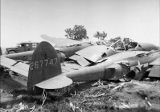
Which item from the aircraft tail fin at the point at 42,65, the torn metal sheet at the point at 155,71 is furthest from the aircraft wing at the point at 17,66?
the torn metal sheet at the point at 155,71

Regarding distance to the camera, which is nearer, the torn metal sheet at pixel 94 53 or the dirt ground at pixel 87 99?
the dirt ground at pixel 87 99

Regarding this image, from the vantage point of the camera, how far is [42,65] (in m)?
12.3

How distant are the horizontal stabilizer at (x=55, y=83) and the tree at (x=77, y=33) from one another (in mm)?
37444

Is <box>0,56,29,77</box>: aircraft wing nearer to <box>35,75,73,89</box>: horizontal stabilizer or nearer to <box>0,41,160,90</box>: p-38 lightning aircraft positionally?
<box>0,41,160,90</box>: p-38 lightning aircraft

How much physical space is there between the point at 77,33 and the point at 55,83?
38795mm

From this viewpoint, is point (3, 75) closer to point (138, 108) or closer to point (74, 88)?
point (74, 88)

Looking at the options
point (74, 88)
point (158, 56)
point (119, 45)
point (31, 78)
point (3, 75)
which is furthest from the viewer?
point (119, 45)

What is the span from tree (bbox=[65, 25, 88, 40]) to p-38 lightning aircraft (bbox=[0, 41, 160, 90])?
98.9 ft

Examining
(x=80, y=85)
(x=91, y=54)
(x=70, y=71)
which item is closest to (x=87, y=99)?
(x=70, y=71)

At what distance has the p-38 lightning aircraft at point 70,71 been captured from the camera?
11883 millimetres

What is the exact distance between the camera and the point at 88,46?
2402 centimetres

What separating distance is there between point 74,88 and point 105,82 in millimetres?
2597

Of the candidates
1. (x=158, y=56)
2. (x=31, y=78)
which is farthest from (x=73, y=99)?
(x=158, y=56)

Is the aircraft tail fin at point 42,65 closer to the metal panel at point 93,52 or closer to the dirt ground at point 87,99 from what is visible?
the dirt ground at point 87,99
